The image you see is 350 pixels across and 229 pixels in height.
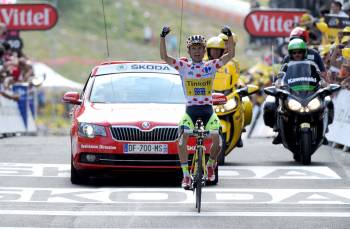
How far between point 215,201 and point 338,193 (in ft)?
5.39

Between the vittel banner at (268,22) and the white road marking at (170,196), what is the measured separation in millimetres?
21680

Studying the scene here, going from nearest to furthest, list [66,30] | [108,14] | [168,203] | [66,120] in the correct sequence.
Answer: [168,203] < [66,120] < [66,30] < [108,14]

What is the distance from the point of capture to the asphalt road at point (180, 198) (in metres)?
12.5

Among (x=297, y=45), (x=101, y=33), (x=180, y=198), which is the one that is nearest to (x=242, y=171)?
(x=297, y=45)

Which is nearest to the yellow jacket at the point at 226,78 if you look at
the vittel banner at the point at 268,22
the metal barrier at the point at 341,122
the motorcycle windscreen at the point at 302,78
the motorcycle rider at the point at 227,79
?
the motorcycle rider at the point at 227,79

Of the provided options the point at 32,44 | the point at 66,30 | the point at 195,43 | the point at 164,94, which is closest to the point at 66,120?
the point at 164,94

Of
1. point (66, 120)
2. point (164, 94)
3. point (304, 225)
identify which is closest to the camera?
point (304, 225)

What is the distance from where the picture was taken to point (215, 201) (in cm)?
1436

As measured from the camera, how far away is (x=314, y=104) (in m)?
19.0

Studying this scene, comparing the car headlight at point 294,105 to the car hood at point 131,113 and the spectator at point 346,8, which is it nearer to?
the car hood at point 131,113

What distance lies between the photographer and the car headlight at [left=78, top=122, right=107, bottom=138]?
15781mm

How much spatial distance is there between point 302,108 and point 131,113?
367 centimetres

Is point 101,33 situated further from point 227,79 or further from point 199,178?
point 199,178

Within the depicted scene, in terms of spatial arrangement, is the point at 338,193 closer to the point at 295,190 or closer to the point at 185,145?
the point at 295,190
